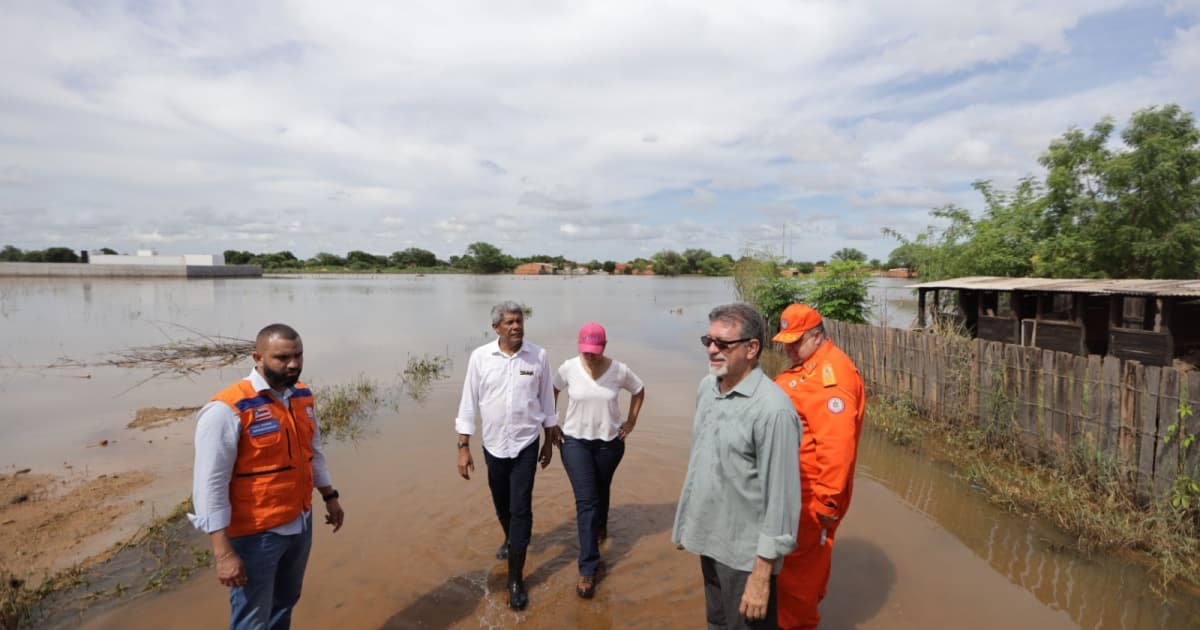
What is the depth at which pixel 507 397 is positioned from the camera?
367 cm

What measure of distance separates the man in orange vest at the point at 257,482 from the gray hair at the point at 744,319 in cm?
172

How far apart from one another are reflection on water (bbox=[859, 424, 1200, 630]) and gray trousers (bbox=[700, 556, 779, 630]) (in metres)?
2.81

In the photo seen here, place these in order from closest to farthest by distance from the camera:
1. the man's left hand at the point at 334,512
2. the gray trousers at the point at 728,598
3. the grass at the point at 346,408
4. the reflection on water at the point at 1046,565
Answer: the gray trousers at the point at 728,598 < the man's left hand at the point at 334,512 < the reflection on water at the point at 1046,565 < the grass at the point at 346,408

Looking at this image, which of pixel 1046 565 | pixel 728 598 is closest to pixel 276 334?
pixel 728 598

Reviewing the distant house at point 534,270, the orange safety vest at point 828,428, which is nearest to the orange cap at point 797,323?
the orange safety vest at point 828,428

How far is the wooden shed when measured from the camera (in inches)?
312

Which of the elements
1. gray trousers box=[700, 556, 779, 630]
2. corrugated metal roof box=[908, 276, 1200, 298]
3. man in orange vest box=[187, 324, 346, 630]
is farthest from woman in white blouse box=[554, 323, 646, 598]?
corrugated metal roof box=[908, 276, 1200, 298]

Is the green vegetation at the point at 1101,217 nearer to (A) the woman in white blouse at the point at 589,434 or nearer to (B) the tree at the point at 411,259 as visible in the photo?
(A) the woman in white blouse at the point at 589,434

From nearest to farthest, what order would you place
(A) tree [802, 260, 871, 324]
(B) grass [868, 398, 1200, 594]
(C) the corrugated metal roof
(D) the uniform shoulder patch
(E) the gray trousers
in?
1. (E) the gray trousers
2. (D) the uniform shoulder patch
3. (B) grass [868, 398, 1200, 594]
4. (C) the corrugated metal roof
5. (A) tree [802, 260, 871, 324]

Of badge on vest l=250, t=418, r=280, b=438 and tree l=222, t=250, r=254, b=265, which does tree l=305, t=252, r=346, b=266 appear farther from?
badge on vest l=250, t=418, r=280, b=438

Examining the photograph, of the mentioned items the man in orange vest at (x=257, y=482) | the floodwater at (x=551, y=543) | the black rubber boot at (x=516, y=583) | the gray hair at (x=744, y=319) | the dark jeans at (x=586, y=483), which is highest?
the gray hair at (x=744, y=319)

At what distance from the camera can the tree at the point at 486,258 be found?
298ft

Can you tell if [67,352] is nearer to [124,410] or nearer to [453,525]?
[124,410]

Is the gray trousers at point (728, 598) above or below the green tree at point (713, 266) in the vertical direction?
below
